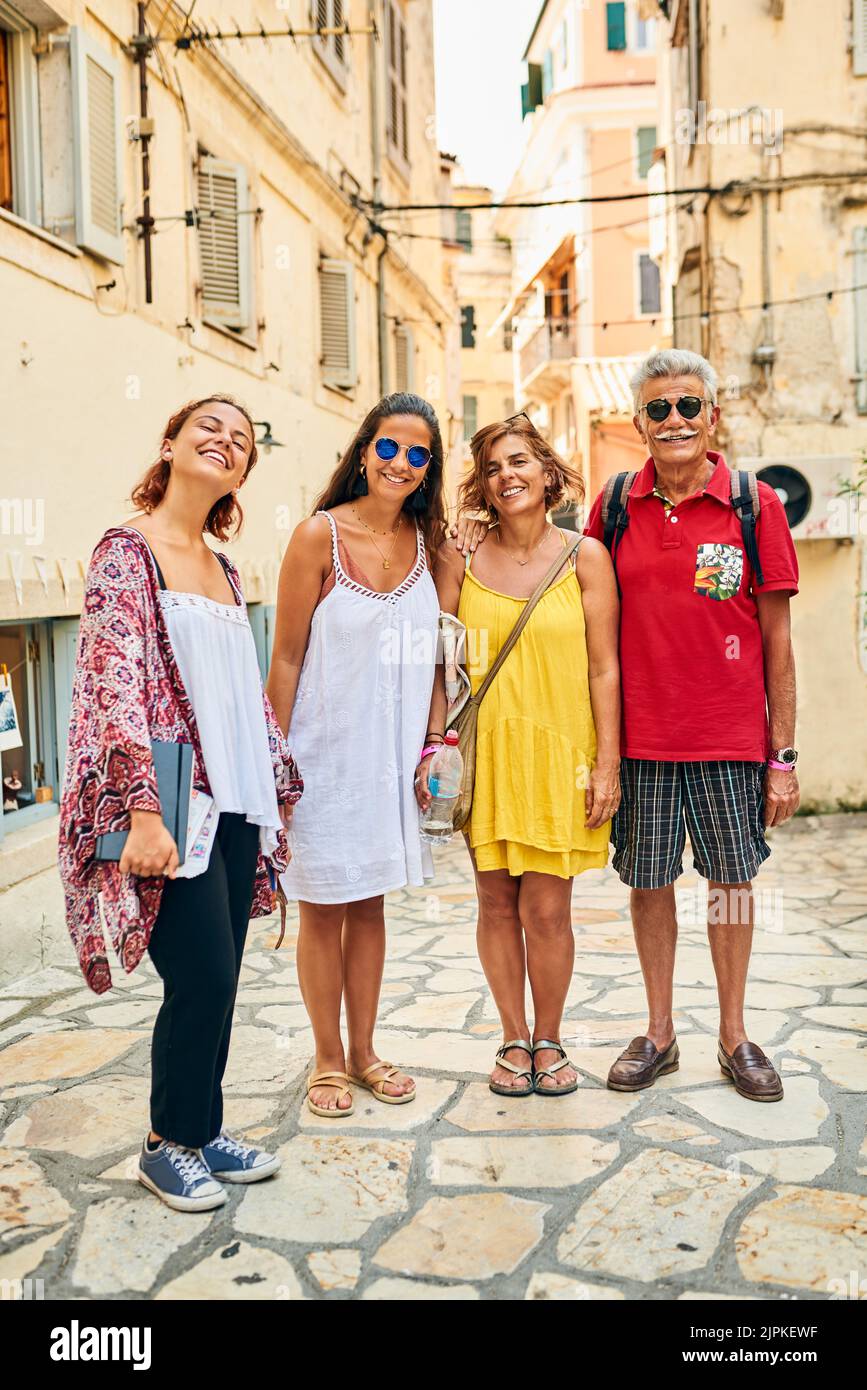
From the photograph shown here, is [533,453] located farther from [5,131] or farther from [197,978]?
[5,131]

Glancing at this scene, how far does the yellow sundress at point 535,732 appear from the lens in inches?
147

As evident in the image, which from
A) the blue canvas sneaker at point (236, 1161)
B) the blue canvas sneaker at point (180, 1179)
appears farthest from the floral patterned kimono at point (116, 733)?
the blue canvas sneaker at point (236, 1161)

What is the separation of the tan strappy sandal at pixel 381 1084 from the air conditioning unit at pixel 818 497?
7050 millimetres

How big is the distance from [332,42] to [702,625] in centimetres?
1007

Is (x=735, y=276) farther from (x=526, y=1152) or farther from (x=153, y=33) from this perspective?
(x=526, y=1152)

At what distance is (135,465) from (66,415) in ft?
2.93

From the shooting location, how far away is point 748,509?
3.80 m

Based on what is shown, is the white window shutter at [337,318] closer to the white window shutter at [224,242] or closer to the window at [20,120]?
the white window shutter at [224,242]

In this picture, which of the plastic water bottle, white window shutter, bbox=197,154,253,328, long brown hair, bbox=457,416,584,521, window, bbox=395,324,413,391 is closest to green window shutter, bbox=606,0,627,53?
window, bbox=395,324,413,391

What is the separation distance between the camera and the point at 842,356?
10.1 metres

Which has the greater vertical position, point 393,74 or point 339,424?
point 393,74

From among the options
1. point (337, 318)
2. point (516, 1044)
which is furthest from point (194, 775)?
point (337, 318)

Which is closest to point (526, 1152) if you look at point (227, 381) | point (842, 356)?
point (227, 381)

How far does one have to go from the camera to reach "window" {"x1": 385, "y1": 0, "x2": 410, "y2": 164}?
46.9ft
